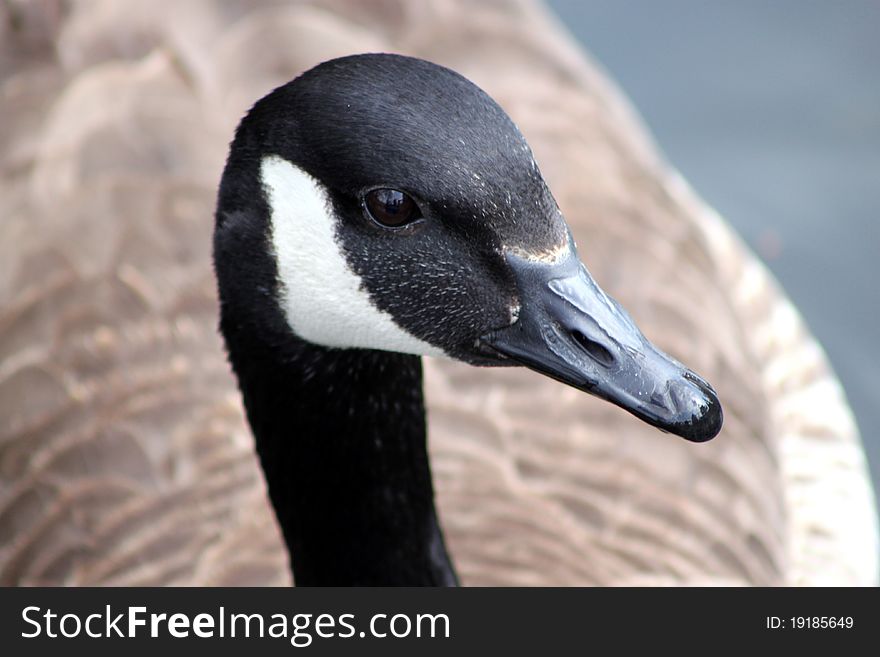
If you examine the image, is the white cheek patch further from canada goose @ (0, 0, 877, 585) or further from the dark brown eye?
canada goose @ (0, 0, 877, 585)

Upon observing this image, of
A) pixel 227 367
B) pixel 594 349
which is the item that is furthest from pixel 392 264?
pixel 227 367

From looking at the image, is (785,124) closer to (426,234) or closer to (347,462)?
(347,462)

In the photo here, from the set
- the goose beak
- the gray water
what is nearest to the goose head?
the goose beak

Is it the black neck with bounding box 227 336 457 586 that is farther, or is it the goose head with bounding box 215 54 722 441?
the black neck with bounding box 227 336 457 586

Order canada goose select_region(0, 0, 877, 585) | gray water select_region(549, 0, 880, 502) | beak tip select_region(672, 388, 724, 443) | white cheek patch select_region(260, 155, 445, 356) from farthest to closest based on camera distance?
gray water select_region(549, 0, 880, 502) < canada goose select_region(0, 0, 877, 585) < white cheek patch select_region(260, 155, 445, 356) < beak tip select_region(672, 388, 724, 443)

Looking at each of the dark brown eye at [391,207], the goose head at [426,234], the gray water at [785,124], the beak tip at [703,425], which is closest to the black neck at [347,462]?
the goose head at [426,234]

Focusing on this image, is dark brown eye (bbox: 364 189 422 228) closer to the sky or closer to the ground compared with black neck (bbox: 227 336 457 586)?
closer to the sky

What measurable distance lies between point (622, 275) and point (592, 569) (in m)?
1.12

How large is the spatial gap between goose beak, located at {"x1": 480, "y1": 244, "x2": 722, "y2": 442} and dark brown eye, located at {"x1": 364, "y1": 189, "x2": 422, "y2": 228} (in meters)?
0.21

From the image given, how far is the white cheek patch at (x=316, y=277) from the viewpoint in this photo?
252cm

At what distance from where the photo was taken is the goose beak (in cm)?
235

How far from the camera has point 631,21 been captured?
7.03 meters

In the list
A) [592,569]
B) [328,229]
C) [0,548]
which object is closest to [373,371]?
[328,229]
